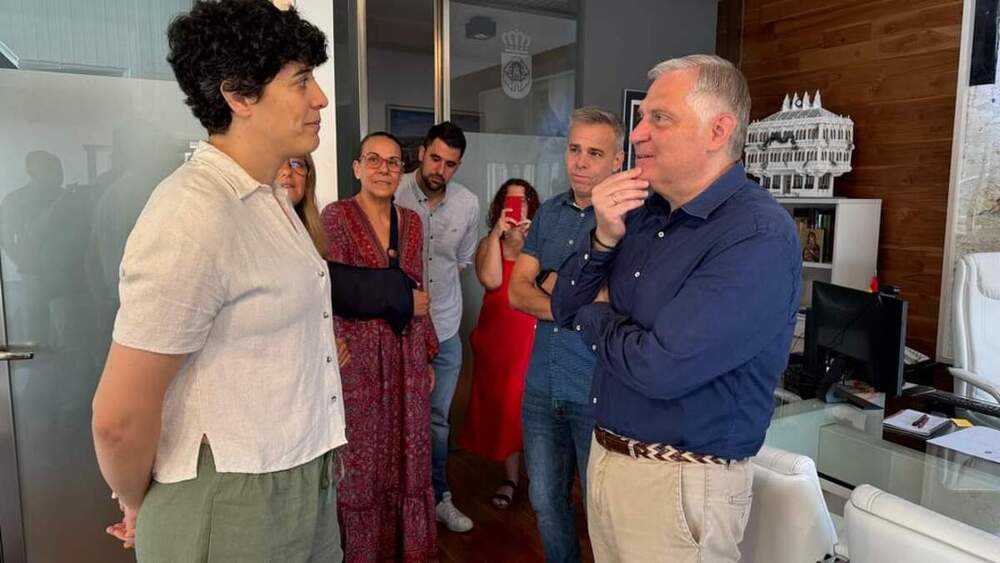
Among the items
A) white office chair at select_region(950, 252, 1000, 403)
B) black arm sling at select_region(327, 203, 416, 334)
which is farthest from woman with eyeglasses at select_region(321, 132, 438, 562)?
white office chair at select_region(950, 252, 1000, 403)

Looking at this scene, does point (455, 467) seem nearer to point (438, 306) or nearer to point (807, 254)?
point (438, 306)

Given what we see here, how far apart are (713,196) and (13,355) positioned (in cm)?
210

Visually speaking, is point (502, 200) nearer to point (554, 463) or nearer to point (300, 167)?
point (300, 167)

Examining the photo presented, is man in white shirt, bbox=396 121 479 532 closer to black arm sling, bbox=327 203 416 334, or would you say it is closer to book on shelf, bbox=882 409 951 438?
black arm sling, bbox=327 203 416 334

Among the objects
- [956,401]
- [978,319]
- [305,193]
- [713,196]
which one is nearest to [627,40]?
[978,319]

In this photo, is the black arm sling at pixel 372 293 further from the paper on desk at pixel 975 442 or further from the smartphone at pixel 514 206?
the paper on desk at pixel 975 442

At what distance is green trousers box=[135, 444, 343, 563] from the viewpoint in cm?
104

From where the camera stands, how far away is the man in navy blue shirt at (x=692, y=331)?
1157mm

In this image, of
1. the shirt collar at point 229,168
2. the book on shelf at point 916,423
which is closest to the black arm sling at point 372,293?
the shirt collar at point 229,168

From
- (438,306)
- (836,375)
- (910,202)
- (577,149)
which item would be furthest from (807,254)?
(577,149)

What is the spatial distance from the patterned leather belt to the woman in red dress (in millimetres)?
1602

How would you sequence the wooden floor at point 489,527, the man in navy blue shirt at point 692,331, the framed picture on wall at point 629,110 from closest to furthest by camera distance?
the man in navy blue shirt at point 692,331 < the wooden floor at point 489,527 < the framed picture on wall at point 629,110

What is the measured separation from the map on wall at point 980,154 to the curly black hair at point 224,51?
334 centimetres

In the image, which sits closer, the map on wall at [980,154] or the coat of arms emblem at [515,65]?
the map on wall at [980,154]
